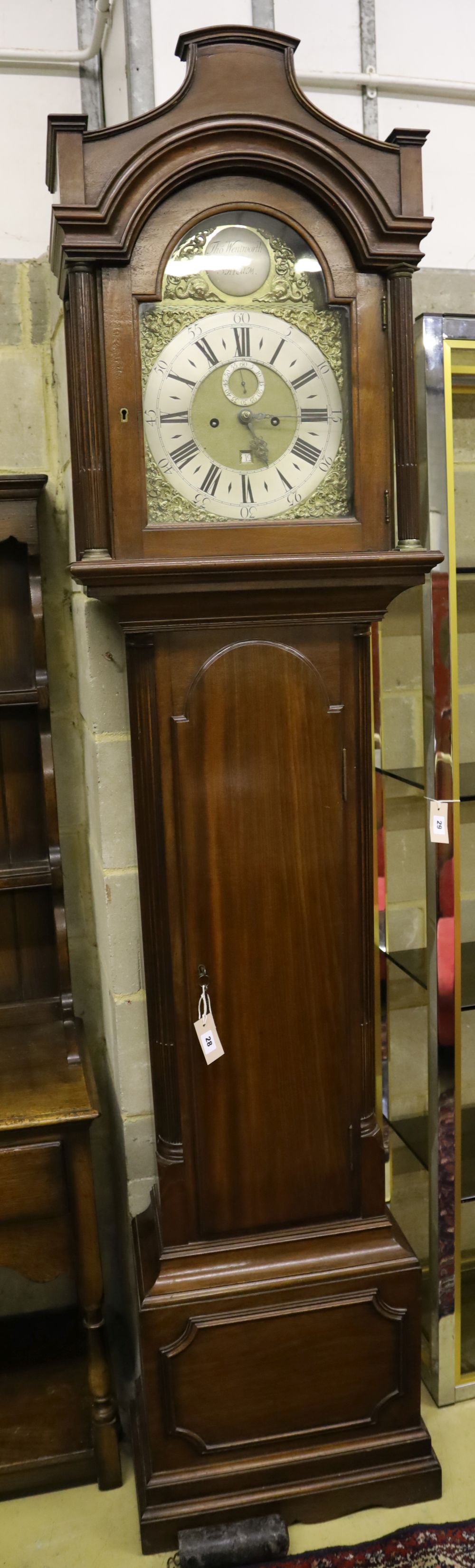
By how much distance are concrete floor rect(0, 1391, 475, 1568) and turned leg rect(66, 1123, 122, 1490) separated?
0.05m

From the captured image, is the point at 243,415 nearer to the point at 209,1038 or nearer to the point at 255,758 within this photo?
the point at 255,758

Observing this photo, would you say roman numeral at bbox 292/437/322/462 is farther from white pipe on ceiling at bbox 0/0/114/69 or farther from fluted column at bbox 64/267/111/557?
white pipe on ceiling at bbox 0/0/114/69

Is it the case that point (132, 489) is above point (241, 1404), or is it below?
above

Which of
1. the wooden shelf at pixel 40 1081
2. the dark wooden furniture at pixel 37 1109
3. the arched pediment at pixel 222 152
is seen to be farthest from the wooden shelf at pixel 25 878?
the arched pediment at pixel 222 152

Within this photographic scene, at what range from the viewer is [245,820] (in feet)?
5.31

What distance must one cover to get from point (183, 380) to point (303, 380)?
6.7 inches

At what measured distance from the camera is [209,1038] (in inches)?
64.9

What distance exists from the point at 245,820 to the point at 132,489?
50 centimetres

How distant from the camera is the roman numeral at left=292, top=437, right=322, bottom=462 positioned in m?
1.53

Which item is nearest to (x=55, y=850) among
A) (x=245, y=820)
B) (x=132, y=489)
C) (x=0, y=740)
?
(x=0, y=740)

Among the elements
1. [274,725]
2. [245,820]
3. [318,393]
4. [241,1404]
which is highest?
[318,393]

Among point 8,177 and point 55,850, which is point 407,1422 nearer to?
point 55,850

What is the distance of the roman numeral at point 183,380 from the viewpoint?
148 cm

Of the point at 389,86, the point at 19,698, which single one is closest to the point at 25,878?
the point at 19,698
